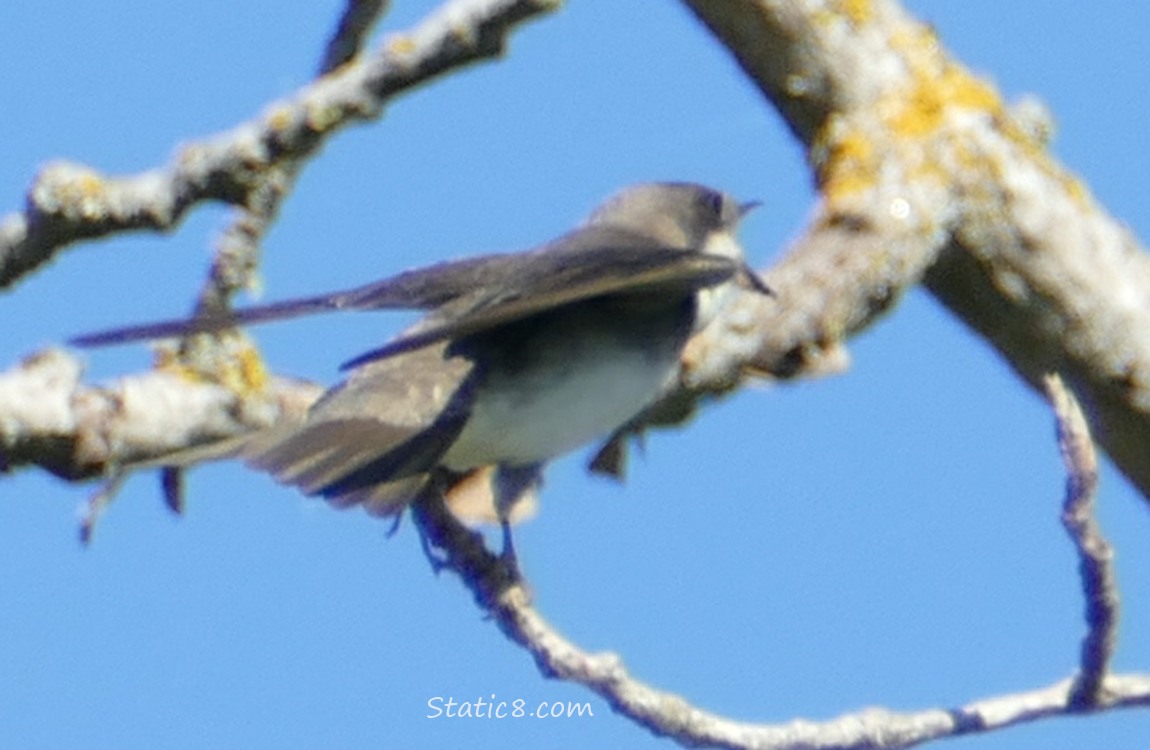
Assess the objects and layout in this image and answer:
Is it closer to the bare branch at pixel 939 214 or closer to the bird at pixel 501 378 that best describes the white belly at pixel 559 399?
the bird at pixel 501 378

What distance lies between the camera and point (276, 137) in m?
3.06

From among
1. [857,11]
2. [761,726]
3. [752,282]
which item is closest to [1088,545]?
[761,726]

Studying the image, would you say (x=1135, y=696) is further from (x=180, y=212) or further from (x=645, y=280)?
(x=180, y=212)

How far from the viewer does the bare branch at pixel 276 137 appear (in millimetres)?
3055

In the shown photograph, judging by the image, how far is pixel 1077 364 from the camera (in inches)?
169

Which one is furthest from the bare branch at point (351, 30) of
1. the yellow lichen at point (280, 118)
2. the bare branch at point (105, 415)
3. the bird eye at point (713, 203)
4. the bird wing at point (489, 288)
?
the bird eye at point (713, 203)

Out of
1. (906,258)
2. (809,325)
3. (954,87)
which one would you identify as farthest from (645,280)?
(954,87)

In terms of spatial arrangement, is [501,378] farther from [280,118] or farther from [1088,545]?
[1088,545]

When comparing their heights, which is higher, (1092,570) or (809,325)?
(809,325)

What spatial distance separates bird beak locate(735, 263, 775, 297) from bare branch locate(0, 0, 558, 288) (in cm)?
84

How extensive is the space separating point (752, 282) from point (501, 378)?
437mm

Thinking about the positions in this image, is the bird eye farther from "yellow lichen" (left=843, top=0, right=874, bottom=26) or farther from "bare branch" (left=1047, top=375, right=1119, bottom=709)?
"bare branch" (left=1047, top=375, right=1119, bottom=709)

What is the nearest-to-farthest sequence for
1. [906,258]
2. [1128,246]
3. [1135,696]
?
[1135,696]
[906,258]
[1128,246]

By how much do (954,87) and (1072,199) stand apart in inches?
11.9
